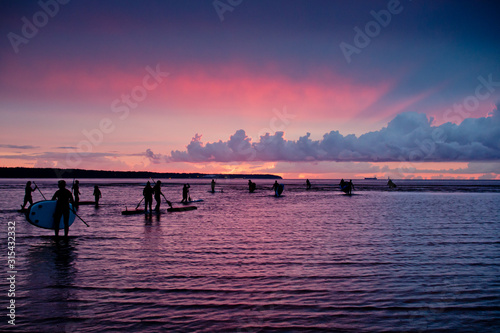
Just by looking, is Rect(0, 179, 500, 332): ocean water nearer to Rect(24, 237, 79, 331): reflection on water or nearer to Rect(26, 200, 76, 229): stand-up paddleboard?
Rect(24, 237, 79, 331): reflection on water

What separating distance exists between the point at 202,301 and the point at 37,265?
6.71 metres

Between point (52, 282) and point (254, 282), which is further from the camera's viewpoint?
point (254, 282)

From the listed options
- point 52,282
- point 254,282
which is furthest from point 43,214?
point 254,282

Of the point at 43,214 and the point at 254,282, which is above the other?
the point at 43,214

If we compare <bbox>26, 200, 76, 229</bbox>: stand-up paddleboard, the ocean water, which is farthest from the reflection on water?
<bbox>26, 200, 76, 229</bbox>: stand-up paddleboard

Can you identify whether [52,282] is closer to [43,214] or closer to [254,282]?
[254,282]

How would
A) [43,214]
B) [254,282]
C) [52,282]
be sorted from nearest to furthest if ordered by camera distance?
[52,282]
[254,282]
[43,214]

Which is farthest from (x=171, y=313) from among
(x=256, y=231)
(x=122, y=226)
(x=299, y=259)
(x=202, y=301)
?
(x=122, y=226)

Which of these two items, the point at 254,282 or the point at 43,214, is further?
the point at 43,214

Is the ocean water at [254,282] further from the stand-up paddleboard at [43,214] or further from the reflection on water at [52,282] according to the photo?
the stand-up paddleboard at [43,214]

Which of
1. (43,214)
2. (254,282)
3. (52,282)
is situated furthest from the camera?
(43,214)

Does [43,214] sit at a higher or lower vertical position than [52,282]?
higher

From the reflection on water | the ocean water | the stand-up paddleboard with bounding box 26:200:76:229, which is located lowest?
the ocean water

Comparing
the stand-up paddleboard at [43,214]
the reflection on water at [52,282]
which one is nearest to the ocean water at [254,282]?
the reflection on water at [52,282]
